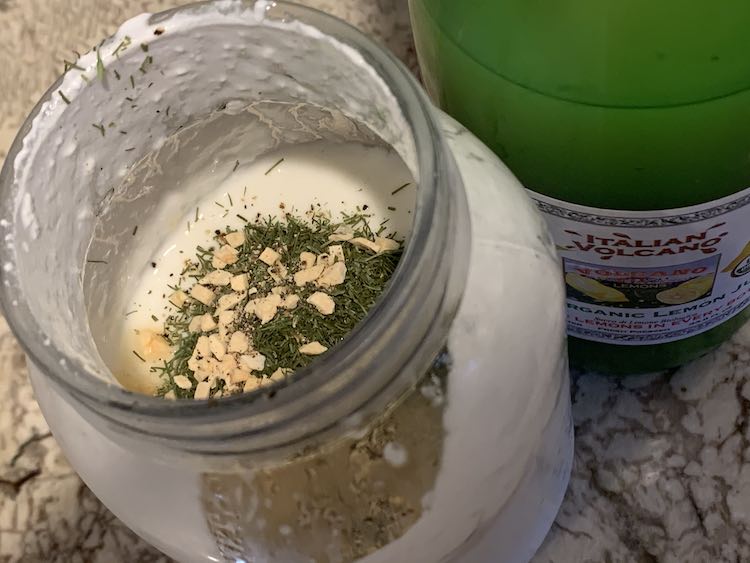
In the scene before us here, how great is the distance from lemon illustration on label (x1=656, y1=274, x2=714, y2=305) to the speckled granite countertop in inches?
4.1

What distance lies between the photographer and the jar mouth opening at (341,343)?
0.27 metres

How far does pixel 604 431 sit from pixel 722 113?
227mm

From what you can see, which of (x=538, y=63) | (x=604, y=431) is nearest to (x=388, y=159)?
(x=538, y=63)

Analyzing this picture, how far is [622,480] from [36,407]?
1.06ft

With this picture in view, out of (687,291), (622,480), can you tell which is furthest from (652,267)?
(622,480)

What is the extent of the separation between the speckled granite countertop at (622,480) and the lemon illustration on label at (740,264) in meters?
A: 0.12

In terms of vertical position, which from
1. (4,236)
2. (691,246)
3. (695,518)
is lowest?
(695,518)

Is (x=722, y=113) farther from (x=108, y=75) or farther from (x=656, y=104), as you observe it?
(x=108, y=75)

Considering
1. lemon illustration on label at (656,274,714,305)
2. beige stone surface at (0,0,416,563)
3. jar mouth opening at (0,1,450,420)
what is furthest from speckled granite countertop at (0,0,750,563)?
jar mouth opening at (0,1,450,420)

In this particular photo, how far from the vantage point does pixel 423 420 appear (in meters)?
0.32

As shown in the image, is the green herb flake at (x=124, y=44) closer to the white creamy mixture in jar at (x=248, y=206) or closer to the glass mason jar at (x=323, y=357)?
the glass mason jar at (x=323, y=357)

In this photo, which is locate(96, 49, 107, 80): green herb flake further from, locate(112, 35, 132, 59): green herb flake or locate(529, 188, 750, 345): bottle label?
locate(529, 188, 750, 345): bottle label

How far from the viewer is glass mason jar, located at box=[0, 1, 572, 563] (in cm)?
28

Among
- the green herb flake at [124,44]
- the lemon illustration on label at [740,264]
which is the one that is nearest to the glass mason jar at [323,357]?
the green herb flake at [124,44]
